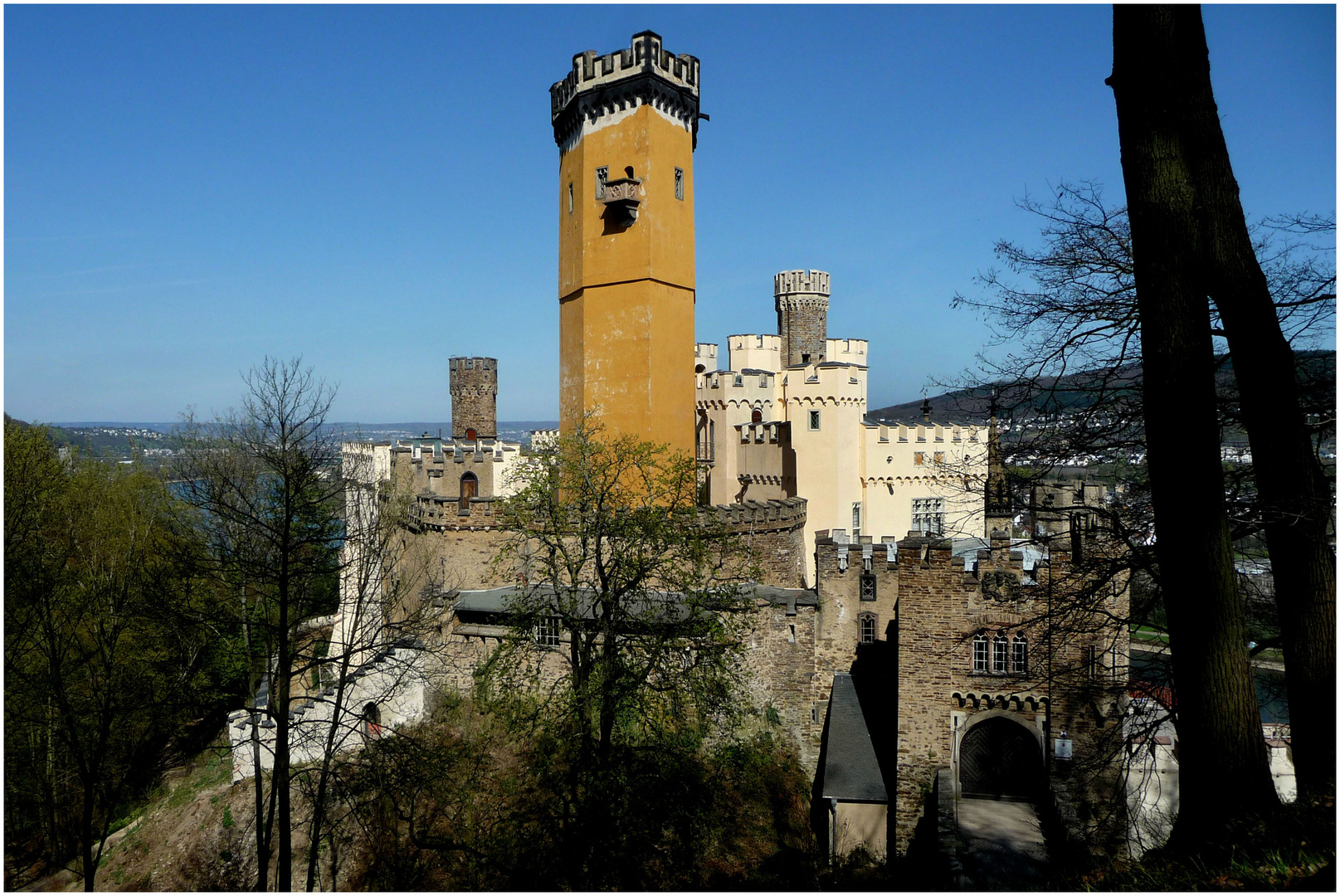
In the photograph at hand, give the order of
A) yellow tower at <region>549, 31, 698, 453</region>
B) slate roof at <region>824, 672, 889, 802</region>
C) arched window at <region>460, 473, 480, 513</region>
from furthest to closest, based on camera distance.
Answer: arched window at <region>460, 473, 480, 513</region>
yellow tower at <region>549, 31, 698, 453</region>
slate roof at <region>824, 672, 889, 802</region>

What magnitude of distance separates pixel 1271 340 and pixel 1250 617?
4693mm

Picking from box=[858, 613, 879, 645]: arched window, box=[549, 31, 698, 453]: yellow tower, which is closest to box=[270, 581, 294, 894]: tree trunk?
box=[549, 31, 698, 453]: yellow tower

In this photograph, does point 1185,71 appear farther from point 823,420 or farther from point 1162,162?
point 823,420

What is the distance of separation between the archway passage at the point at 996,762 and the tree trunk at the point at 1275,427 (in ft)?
39.4

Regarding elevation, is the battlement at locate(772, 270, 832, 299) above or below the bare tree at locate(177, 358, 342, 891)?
above

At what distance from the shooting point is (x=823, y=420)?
101 feet

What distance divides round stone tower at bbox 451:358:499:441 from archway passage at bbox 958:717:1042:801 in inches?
1475

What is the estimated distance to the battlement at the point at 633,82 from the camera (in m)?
22.3

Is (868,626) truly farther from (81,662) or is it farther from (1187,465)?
(81,662)

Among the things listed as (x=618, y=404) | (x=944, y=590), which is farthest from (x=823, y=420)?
(x=944, y=590)

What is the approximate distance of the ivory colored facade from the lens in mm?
30562

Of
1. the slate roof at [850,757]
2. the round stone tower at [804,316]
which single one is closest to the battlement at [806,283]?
the round stone tower at [804,316]

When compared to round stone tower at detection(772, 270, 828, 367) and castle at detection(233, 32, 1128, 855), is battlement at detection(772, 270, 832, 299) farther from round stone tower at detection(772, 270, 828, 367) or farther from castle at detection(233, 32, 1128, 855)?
castle at detection(233, 32, 1128, 855)

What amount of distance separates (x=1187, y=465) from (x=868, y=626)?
15288 millimetres
